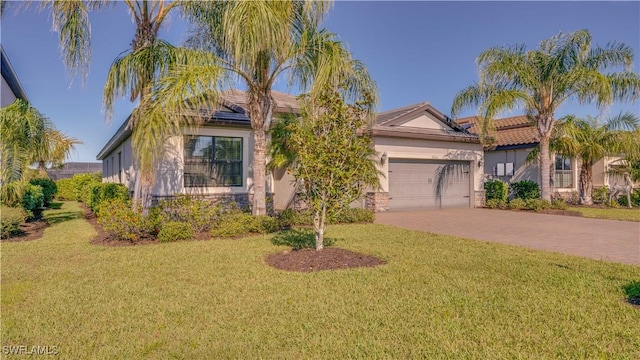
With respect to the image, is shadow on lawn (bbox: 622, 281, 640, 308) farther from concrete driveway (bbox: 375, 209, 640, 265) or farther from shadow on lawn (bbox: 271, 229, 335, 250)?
shadow on lawn (bbox: 271, 229, 335, 250)

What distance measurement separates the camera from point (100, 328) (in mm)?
3729

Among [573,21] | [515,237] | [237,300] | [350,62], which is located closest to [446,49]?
[573,21]

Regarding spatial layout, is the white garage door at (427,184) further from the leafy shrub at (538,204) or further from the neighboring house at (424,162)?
the leafy shrub at (538,204)

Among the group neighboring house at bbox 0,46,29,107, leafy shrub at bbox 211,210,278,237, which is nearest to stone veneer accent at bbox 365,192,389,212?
Result: leafy shrub at bbox 211,210,278,237

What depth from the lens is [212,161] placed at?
1218 centimetres

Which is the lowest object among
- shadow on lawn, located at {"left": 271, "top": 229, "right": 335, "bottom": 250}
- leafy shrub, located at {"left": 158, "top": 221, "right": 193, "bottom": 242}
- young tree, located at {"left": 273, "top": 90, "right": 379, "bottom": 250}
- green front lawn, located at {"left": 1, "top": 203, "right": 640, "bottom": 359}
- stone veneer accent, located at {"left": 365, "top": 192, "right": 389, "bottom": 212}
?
green front lawn, located at {"left": 1, "top": 203, "right": 640, "bottom": 359}

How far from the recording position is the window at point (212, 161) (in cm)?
1188

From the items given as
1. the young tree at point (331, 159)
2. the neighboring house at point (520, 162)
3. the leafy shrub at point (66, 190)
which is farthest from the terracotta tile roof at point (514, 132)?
the leafy shrub at point (66, 190)

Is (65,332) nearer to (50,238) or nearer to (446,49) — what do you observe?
(50,238)

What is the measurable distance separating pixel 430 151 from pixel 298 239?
10037mm

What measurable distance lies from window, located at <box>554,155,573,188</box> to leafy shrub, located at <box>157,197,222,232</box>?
18.6 metres

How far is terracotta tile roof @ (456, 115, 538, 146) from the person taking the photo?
19.1 metres

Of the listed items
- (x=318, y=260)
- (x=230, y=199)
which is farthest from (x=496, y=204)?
(x=318, y=260)

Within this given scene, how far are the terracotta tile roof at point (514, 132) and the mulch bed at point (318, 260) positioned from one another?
45.9ft
